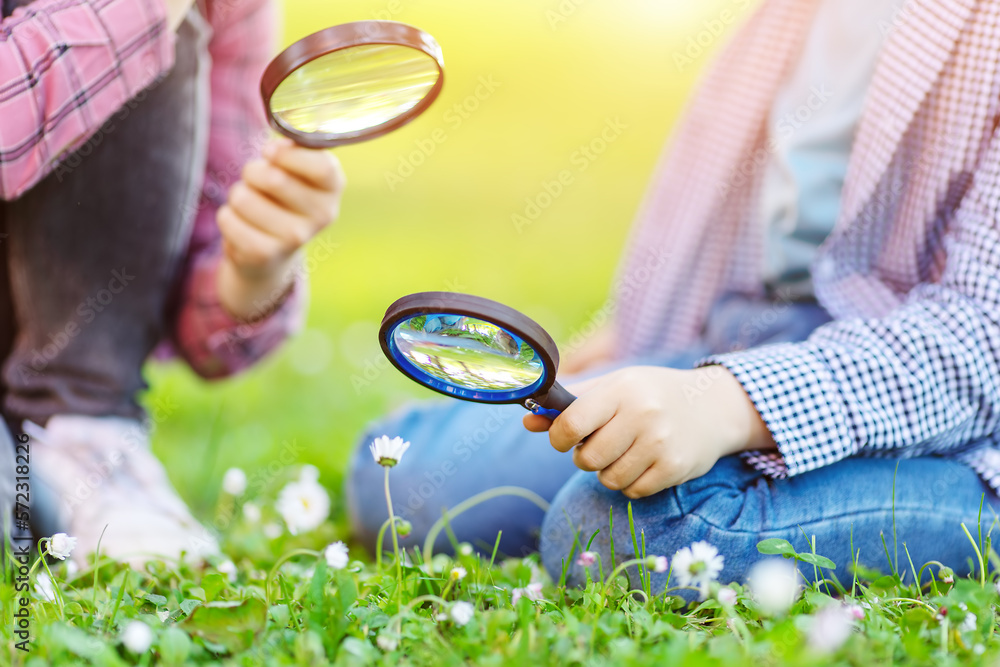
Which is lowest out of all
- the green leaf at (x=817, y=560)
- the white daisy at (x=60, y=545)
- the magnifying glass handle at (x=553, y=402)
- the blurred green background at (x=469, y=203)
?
the blurred green background at (x=469, y=203)

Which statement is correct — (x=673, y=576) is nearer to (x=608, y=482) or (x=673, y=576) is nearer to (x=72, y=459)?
(x=608, y=482)

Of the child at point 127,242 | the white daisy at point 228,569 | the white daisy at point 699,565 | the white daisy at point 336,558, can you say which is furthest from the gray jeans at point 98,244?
the white daisy at point 699,565

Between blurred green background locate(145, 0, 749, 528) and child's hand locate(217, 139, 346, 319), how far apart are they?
2.20 ft

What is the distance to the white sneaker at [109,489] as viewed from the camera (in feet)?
4.87

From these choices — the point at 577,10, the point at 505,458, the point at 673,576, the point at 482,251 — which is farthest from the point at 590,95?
the point at 673,576

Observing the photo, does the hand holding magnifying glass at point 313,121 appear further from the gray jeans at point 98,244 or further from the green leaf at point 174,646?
the green leaf at point 174,646

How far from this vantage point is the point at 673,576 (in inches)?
48.8

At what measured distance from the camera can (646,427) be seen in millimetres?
1128

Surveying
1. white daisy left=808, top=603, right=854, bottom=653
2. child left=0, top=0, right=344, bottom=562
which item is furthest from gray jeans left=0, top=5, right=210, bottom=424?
white daisy left=808, top=603, right=854, bottom=653

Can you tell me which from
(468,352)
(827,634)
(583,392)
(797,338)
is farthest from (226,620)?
(797,338)

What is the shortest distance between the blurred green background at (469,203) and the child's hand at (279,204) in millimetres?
671

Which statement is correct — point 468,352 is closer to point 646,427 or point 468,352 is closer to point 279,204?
point 646,427

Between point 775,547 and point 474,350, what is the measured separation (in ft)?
1.54

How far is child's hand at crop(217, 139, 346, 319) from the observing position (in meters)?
1.44
